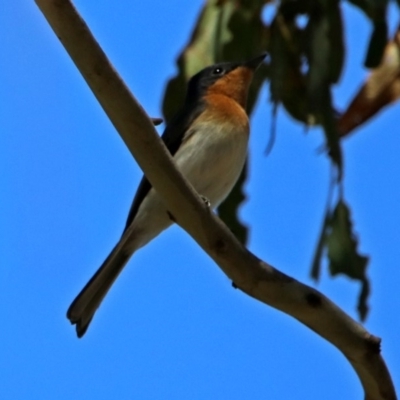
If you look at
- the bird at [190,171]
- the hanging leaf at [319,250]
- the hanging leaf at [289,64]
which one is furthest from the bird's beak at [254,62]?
the hanging leaf at [319,250]

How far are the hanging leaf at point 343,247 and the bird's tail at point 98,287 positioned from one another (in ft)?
1.93

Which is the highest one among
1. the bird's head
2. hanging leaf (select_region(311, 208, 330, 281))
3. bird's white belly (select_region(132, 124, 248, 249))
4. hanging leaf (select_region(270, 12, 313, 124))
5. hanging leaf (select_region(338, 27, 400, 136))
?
the bird's head

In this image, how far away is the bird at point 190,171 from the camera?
2902 millimetres

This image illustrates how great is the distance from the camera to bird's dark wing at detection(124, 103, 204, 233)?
3.00 metres

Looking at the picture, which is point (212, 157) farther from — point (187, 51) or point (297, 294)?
point (297, 294)

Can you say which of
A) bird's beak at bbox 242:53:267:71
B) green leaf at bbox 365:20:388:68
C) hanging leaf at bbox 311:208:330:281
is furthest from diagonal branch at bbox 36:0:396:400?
bird's beak at bbox 242:53:267:71

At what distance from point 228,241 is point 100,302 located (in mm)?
734

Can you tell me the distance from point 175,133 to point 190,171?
0.58ft

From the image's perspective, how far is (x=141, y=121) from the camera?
2.10 meters

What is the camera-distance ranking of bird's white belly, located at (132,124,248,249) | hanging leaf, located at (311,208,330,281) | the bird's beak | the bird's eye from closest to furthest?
hanging leaf, located at (311,208,330,281) < bird's white belly, located at (132,124,248,249) < the bird's beak < the bird's eye

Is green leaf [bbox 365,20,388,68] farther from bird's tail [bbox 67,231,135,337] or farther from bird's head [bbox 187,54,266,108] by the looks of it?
bird's tail [bbox 67,231,135,337]

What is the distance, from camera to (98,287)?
2.91 m

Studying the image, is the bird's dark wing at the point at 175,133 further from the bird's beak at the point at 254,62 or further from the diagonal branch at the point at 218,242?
the diagonal branch at the point at 218,242

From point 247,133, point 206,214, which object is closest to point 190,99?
point 247,133
